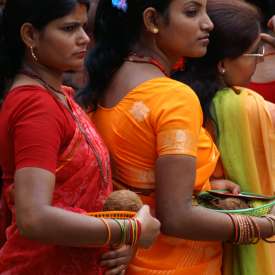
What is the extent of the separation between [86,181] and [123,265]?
304 millimetres

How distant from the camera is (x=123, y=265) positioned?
242 cm

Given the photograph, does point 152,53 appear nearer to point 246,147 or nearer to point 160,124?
point 160,124

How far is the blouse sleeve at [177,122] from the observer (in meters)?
2.46

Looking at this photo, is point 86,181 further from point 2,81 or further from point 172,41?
point 172,41

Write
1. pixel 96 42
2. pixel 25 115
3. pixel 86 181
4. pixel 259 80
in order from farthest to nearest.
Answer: pixel 259 80 → pixel 96 42 → pixel 86 181 → pixel 25 115

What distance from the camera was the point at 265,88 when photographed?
418 centimetres

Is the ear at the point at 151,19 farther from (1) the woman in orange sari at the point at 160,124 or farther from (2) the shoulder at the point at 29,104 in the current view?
(2) the shoulder at the point at 29,104

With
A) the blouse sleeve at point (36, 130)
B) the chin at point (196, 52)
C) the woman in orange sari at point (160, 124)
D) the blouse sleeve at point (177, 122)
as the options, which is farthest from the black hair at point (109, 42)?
the blouse sleeve at point (36, 130)

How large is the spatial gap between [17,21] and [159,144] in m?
0.61

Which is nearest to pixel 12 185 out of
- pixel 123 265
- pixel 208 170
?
pixel 123 265

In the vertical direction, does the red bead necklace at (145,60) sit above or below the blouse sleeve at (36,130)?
above

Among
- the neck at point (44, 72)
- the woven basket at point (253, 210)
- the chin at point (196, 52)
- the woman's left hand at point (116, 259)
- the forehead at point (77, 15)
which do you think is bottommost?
the woman's left hand at point (116, 259)

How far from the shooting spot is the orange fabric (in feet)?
8.15

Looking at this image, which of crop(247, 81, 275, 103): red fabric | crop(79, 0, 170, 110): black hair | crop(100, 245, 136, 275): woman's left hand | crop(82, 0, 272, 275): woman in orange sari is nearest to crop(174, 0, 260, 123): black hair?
crop(82, 0, 272, 275): woman in orange sari
